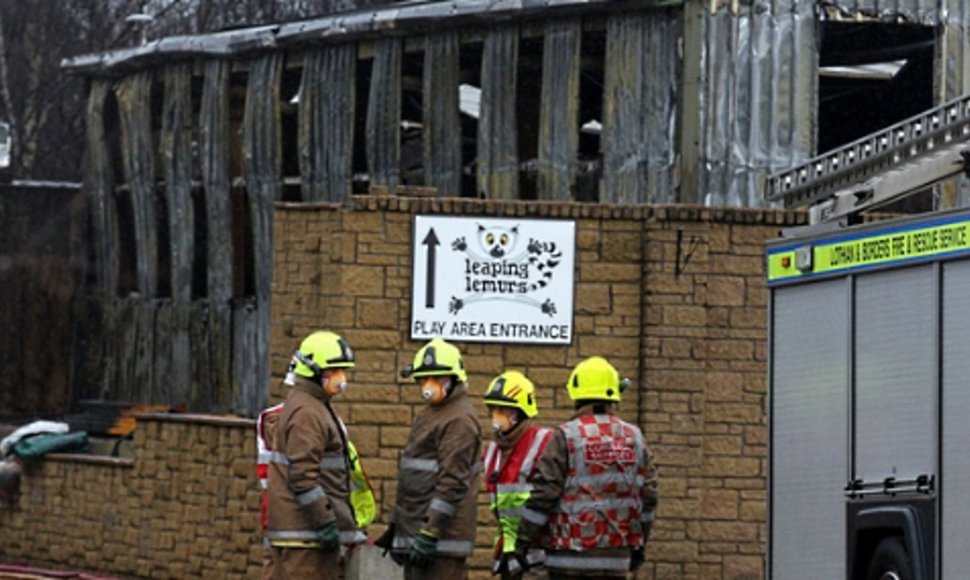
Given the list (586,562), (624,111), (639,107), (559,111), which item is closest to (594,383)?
(586,562)

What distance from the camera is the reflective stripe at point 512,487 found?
14.1 metres

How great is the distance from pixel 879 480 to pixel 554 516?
5.47 feet

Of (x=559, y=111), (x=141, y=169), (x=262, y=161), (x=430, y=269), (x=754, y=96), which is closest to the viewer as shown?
(x=430, y=269)

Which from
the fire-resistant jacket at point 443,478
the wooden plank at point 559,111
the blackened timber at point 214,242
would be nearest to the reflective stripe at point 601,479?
the fire-resistant jacket at point 443,478

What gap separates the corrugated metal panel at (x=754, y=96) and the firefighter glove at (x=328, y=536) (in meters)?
10.5

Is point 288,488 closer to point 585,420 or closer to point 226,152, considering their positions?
point 585,420

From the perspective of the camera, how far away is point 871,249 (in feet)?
44.5

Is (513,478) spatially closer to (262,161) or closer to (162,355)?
(262,161)

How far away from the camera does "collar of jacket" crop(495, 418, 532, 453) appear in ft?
47.0

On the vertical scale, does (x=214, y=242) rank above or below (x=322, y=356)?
above

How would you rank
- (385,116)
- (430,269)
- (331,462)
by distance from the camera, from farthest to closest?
(385,116) → (430,269) → (331,462)

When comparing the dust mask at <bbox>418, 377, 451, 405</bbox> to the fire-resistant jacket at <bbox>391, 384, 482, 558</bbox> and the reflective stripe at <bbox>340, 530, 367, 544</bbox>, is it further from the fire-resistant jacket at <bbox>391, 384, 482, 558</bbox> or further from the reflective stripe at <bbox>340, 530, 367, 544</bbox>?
the reflective stripe at <bbox>340, 530, 367, 544</bbox>

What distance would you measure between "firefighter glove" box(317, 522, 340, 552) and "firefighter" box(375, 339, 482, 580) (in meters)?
0.63

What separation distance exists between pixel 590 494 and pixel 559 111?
1194 cm
